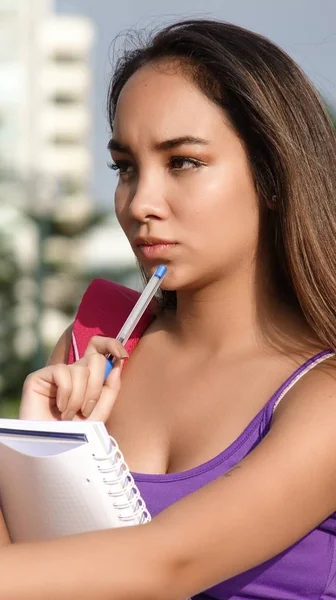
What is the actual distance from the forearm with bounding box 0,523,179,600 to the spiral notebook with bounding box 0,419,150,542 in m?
0.09

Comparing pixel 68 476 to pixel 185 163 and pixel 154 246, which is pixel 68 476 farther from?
pixel 185 163

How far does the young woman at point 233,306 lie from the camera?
1912 millimetres

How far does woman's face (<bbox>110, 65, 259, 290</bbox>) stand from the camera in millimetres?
2092

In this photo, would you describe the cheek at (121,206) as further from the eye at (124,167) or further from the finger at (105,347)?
the finger at (105,347)

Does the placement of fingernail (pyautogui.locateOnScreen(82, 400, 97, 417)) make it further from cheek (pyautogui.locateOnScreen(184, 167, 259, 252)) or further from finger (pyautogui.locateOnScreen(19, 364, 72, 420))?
cheek (pyautogui.locateOnScreen(184, 167, 259, 252))

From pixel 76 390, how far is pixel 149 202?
35 centimetres

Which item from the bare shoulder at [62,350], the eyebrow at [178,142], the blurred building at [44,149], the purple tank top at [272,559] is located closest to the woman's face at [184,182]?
the eyebrow at [178,142]

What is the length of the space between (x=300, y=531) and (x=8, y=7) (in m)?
10.6

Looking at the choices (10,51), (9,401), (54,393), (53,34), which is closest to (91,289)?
(54,393)

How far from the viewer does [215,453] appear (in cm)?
205

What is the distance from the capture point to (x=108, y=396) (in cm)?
220

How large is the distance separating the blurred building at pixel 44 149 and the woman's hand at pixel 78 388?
22.2ft

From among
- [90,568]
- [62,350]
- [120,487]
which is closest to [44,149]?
[62,350]

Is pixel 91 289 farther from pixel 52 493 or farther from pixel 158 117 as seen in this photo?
pixel 52 493
